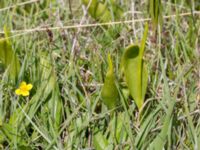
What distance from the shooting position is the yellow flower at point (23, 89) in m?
1.24

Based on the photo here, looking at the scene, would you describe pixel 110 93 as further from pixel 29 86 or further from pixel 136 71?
pixel 29 86

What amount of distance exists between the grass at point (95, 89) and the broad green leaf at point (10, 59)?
15 millimetres

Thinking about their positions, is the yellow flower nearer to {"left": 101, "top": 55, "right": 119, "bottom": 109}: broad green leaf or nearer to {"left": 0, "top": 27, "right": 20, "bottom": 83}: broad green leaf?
{"left": 0, "top": 27, "right": 20, "bottom": 83}: broad green leaf

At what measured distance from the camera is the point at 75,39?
145 cm

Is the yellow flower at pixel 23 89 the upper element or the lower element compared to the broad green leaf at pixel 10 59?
lower

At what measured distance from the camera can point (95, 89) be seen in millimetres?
1329

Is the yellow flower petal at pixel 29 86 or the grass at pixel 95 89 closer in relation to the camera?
the grass at pixel 95 89

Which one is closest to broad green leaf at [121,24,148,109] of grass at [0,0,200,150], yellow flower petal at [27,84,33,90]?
grass at [0,0,200,150]

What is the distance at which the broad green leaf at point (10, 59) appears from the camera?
131 cm

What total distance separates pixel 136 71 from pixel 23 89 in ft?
0.96

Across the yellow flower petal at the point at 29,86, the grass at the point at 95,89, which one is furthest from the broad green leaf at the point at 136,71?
the yellow flower petal at the point at 29,86

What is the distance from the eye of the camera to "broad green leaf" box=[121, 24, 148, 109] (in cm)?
118

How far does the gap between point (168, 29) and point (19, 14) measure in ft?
1.83

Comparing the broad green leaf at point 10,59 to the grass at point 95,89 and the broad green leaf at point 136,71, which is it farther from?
the broad green leaf at point 136,71
